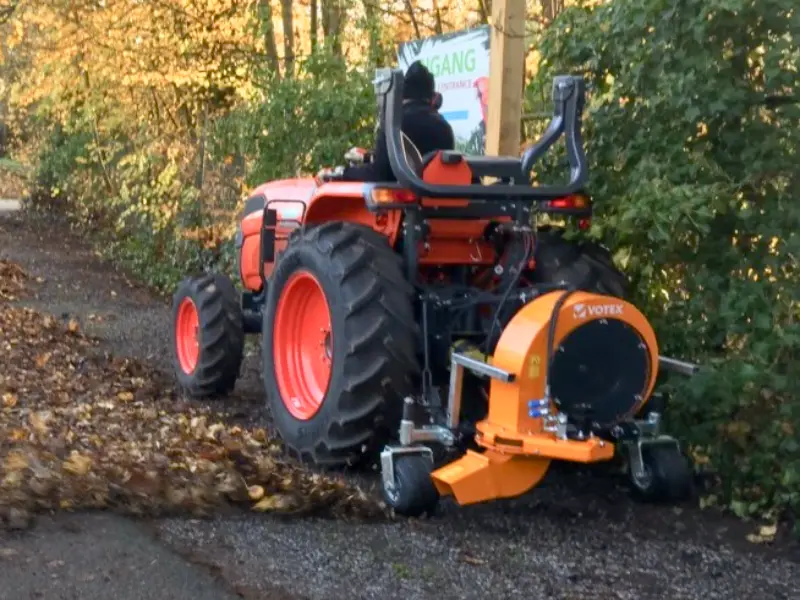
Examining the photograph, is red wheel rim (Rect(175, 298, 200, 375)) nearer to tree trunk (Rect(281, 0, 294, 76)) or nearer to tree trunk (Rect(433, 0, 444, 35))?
tree trunk (Rect(433, 0, 444, 35))

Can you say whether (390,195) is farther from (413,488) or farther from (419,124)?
(413,488)

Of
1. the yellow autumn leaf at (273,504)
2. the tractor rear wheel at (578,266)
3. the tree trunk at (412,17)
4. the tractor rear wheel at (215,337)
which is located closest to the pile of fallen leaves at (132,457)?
the yellow autumn leaf at (273,504)

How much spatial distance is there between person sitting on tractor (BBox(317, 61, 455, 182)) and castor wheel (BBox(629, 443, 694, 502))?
1.97 m

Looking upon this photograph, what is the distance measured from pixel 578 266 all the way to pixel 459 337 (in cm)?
68

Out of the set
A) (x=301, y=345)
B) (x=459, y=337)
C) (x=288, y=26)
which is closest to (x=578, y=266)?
(x=459, y=337)

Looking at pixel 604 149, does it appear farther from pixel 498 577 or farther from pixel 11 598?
pixel 11 598

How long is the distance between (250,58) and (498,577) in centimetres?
1028

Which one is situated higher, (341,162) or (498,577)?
(341,162)

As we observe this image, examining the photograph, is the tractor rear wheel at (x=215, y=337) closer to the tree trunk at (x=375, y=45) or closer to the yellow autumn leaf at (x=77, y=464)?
the yellow autumn leaf at (x=77, y=464)

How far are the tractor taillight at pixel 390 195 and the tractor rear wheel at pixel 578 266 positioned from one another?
0.75 metres

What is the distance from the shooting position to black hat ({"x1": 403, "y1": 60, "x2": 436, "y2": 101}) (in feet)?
21.3

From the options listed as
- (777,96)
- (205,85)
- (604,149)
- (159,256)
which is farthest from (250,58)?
(777,96)

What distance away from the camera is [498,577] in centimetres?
443

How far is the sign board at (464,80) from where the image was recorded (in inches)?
308
